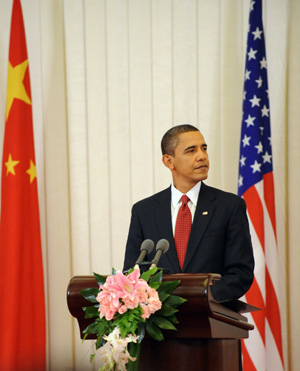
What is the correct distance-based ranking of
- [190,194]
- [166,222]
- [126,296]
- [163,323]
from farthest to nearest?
[190,194], [166,222], [163,323], [126,296]

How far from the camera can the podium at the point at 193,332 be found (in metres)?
2.06

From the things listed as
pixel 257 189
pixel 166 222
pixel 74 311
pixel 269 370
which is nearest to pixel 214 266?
pixel 166 222

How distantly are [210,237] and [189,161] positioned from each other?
1.39 feet

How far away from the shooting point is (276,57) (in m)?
4.98

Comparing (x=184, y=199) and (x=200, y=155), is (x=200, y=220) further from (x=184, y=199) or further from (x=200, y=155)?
(x=200, y=155)

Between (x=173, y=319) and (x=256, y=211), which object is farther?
(x=256, y=211)

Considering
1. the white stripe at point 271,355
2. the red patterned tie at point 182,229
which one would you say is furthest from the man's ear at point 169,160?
the white stripe at point 271,355

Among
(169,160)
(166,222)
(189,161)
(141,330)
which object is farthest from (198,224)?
(141,330)

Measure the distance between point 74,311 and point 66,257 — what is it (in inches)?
109

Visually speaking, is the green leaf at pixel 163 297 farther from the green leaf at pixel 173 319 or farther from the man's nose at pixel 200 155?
the man's nose at pixel 200 155

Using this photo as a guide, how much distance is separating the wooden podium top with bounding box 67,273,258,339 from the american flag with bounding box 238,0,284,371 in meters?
2.24

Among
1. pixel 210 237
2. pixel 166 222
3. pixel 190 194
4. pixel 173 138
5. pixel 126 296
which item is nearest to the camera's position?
pixel 126 296

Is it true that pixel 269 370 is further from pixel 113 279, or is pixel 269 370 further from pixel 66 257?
pixel 113 279

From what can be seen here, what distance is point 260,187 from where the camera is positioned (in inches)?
180
